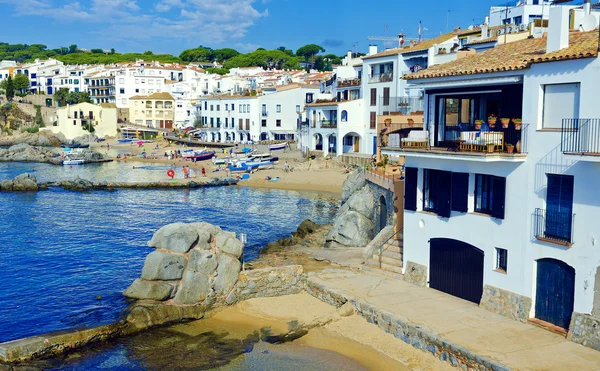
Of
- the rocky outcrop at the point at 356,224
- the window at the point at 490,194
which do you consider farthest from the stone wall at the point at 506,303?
the rocky outcrop at the point at 356,224

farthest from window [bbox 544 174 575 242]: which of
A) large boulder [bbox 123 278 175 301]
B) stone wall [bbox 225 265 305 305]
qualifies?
large boulder [bbox 123 278 175 301]

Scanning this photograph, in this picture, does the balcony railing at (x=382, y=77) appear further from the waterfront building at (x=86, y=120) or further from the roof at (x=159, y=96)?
the waterfront building at (x=86, y=120)

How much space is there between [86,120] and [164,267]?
11728 cm

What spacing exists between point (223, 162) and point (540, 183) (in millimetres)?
68757

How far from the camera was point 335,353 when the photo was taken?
2100 centimetres

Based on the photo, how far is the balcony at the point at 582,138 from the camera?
59.2 ft

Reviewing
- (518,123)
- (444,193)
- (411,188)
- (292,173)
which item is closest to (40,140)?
(292,173)

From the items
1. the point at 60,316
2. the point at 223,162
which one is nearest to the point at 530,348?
the point at 60,316

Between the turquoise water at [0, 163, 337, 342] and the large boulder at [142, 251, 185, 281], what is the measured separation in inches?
102

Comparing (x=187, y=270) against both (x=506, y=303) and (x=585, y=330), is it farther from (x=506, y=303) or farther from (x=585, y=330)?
(x=585, y=330)

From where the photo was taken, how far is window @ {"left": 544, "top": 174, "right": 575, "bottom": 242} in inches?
747

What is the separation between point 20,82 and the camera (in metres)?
160

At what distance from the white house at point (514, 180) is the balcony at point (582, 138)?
1.4 inches

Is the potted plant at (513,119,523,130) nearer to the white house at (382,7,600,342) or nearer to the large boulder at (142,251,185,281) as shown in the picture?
the white house at (382,7,600,342)
